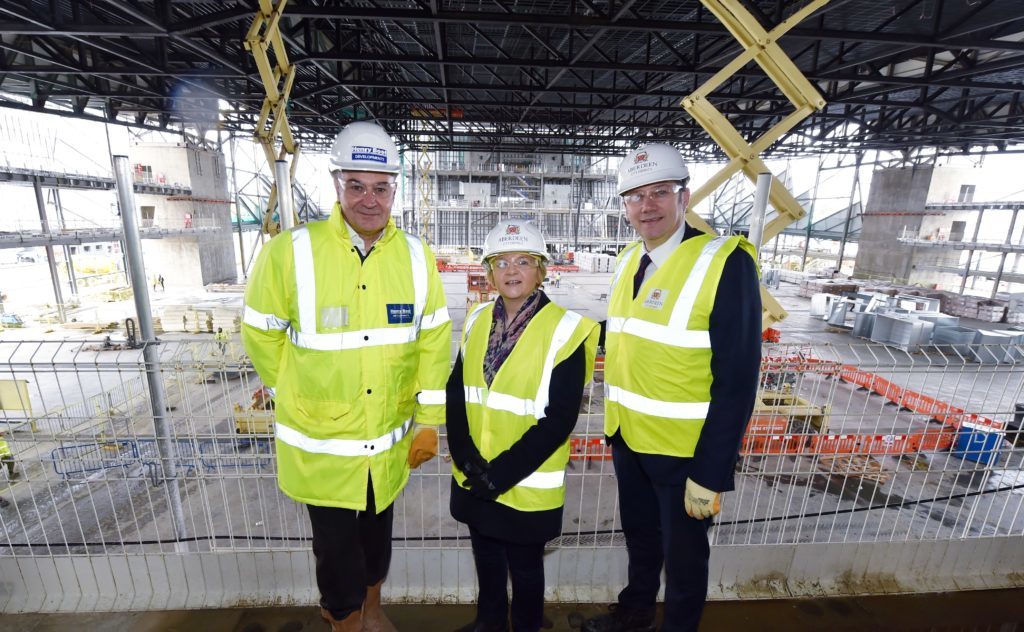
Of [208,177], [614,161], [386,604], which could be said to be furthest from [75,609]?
[614,161]

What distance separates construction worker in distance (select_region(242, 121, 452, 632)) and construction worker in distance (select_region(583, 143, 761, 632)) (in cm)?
99

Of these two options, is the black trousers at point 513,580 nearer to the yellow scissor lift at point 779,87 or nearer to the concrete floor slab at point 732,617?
the concrete floor slab at point 732,617

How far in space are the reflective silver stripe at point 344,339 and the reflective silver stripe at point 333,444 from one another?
1.39 feet

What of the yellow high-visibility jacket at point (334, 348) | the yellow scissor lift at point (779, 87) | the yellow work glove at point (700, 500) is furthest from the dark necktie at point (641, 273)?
the yellow scissor lift at point (779, 87)

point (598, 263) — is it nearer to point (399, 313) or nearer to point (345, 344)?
point (399, 313)

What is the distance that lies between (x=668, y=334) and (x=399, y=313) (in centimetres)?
124

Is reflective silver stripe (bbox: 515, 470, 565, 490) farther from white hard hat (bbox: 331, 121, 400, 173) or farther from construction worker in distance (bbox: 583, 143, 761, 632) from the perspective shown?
white hard hat (bbox: 331, 121, 400, 173)

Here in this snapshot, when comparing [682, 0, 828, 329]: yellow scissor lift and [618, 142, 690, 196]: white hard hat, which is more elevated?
[682, 0, 828, 329]: yellow scissor lift

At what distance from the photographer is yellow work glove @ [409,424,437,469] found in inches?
94.7

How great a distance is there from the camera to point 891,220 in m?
28.5

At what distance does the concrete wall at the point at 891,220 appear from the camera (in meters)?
27.4

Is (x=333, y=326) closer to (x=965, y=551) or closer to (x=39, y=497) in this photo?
(x=965, y=551)

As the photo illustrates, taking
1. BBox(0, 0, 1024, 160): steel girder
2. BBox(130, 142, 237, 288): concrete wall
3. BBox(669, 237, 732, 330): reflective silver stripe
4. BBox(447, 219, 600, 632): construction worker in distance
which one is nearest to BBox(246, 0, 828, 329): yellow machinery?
BBox(669, 237, 732, 330): reflective silver stripe

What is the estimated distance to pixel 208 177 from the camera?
83.0ft
